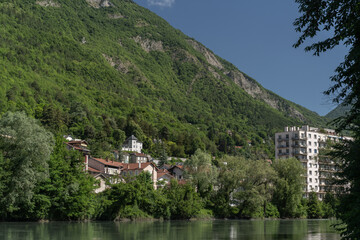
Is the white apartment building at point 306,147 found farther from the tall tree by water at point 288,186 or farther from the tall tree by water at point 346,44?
the tall tree by water at point 346,44

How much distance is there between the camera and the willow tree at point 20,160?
55.8 m

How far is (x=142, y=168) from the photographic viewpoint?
107 meters

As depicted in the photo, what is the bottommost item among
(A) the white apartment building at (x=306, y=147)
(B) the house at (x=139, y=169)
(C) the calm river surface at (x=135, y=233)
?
(C) the calm river surface at (x=135, y=233)

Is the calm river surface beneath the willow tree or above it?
beneath

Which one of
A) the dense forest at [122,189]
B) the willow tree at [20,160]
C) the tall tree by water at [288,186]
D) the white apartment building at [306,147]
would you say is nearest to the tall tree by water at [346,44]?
the dense forest at [122,189]

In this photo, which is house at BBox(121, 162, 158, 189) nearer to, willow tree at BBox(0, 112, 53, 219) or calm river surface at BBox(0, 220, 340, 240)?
willow tree at BBox(0, 112, 53, 219)

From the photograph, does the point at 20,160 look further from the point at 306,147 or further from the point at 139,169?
the point at 306,147

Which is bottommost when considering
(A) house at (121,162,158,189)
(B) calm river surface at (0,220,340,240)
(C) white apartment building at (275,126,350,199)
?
(B) calm river surface at (0,220,340,240)

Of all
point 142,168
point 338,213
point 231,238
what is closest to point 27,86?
point 142,168

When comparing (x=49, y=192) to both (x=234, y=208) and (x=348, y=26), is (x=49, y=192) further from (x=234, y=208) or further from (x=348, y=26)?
(x=348, y=26)

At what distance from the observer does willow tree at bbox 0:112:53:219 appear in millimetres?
55753

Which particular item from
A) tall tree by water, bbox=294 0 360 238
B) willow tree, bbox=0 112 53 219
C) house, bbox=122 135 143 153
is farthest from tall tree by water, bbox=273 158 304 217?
house, bbox=122 135 143 153

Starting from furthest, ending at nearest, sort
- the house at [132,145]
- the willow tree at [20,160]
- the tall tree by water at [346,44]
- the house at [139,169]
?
the house at [132,145], the house at [139,169], the willow tree at [20,160], the tall tree by water at [346,44]

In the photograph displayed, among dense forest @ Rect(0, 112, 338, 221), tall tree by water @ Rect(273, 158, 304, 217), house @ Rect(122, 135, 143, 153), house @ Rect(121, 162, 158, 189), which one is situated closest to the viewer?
dense forest @ Rect(0, 112, 338, 221)
